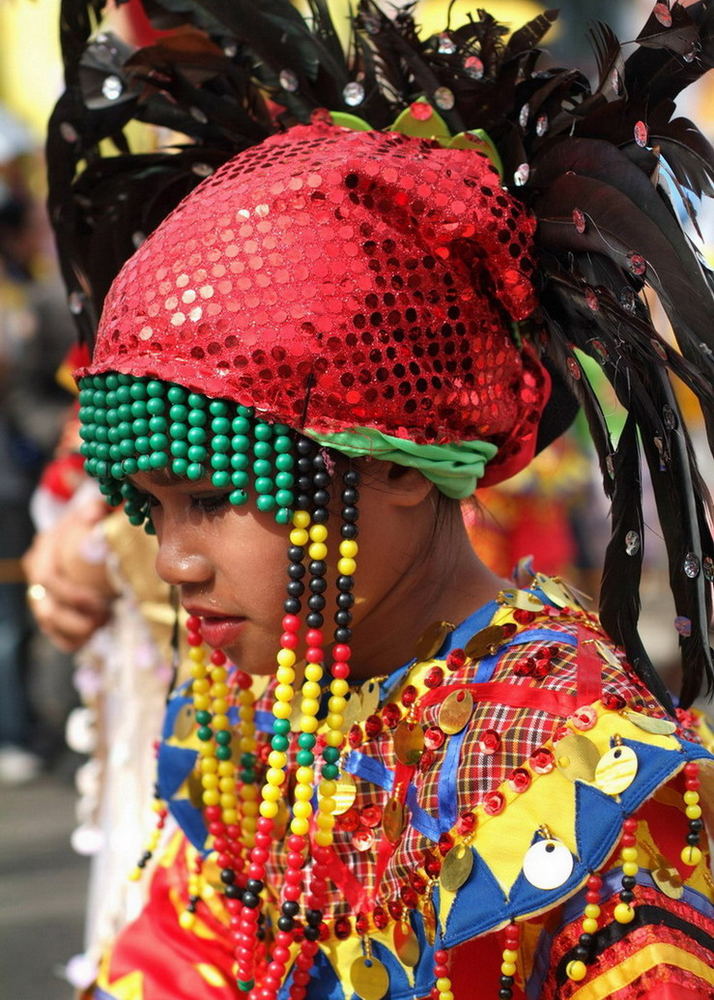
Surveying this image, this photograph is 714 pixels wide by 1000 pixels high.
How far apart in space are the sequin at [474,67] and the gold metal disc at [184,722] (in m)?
1.01

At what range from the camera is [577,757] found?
1.34 m

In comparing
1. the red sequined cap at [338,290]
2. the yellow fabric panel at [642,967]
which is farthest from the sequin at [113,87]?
the yellow fabric panel at [642,967]

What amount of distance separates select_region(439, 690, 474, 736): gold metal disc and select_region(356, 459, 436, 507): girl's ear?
25 cm

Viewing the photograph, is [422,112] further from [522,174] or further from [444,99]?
[522,174]

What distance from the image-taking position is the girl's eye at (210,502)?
149 centimetres

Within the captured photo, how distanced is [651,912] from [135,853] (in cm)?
163

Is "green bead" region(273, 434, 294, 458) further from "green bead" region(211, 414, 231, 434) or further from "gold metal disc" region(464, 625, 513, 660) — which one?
"gold metal disc" region(464, 625, 513, 660)

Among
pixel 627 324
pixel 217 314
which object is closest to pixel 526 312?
pixel 627 324

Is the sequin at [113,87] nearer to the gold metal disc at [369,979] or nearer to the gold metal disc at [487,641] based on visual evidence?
the gold metal disc at [487,641]

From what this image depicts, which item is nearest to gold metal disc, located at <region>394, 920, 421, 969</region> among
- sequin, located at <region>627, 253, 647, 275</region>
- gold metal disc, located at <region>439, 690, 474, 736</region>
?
gold metal disc, located at <region>439, 690, 474, 736</region>

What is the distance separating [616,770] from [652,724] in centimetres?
7

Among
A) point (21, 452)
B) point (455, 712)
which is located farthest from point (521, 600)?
point (21, 452)

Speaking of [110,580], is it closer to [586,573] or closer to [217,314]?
[217,314]

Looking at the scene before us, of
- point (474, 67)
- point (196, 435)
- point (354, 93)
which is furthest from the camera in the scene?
point (354, 93)
